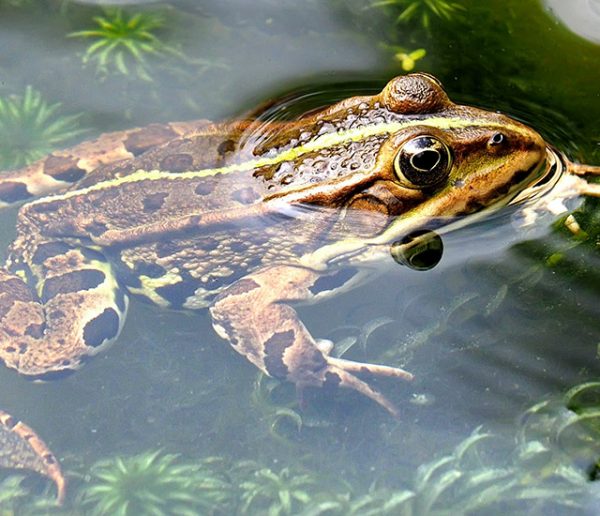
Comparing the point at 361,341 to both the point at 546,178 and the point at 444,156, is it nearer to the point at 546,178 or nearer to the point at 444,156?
the point at 444,156

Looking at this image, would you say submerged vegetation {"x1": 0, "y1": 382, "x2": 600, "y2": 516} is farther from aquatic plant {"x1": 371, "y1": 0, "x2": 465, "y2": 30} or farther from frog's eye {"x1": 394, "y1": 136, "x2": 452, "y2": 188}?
aquatic plant {"x1": 371, "y1": 0, "x2": 465, "y2": 30}

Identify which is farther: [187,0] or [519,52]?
[187,0]

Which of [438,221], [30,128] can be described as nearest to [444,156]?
[438,221]

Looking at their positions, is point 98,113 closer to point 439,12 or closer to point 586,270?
point 439,12

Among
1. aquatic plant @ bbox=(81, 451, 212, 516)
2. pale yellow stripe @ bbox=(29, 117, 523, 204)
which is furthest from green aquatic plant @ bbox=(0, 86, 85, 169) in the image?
aquatic plant @ bbox=(81, 451, 212, 516)

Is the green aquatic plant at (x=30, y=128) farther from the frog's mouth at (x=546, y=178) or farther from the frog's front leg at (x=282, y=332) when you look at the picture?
the frog's mouth at (x=546, y=178)

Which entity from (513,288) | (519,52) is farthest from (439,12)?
(513,288)
